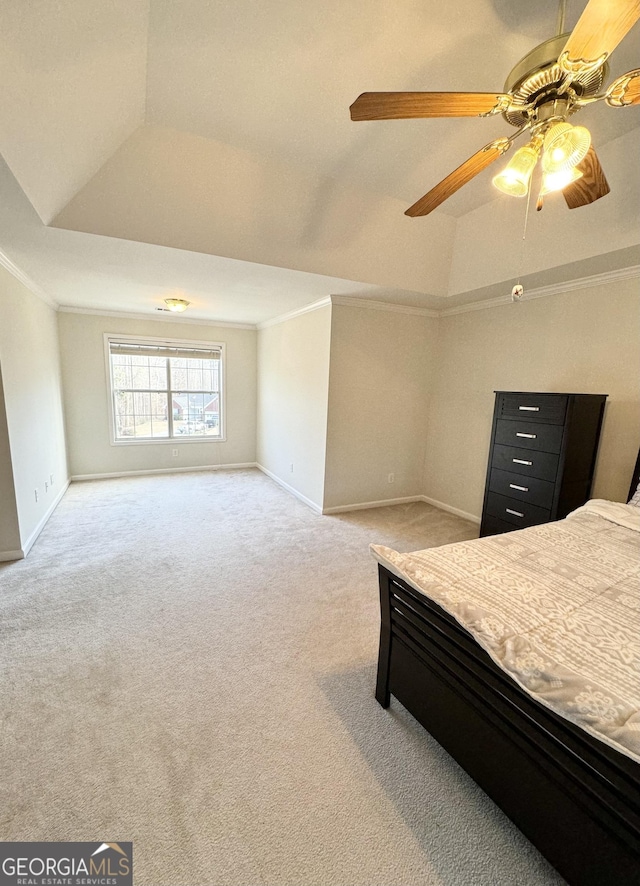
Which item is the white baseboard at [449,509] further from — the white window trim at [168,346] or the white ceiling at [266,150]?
the white window trim at [168,346]

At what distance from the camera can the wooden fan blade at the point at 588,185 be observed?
1517mm

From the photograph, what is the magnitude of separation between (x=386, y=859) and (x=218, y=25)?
126 inches

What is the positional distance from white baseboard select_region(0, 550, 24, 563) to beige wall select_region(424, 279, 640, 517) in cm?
419

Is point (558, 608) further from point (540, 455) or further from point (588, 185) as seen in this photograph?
point (588, 185)

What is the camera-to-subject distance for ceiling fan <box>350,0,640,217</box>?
3.37ft

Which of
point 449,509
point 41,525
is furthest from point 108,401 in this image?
point 449,509

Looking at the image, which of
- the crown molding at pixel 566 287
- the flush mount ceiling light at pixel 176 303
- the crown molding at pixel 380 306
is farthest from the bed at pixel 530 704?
the flush mount ceiling light at pixel 176 303

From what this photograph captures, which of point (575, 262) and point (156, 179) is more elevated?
point (156, 179)

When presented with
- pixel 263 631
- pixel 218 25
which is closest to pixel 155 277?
pixel 218 25

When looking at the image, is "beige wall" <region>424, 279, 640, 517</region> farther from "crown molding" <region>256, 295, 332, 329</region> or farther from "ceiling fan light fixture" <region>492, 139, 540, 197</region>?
"ceiling fan light fixture" <region>492, 139, 540, 197</region>

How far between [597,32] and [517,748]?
2080 millimetres

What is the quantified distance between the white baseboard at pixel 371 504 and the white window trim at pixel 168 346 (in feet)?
8.53

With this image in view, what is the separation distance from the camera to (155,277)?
3139 mm

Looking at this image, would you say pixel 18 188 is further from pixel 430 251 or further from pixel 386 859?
pixel 386 859
